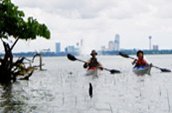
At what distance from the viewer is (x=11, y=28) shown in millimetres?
50750

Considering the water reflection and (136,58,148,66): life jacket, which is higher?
(136,58,148,66): life jacket

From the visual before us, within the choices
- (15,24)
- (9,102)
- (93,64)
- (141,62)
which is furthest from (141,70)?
(9,102)

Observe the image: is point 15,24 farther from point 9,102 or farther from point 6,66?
point 9,102

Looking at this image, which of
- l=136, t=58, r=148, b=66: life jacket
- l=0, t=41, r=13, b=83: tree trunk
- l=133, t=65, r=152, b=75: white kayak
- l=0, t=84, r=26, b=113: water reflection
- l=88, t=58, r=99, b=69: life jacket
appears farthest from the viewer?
l=88, t=58, r=99, b=69: life jacket

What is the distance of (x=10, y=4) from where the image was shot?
50094 mm

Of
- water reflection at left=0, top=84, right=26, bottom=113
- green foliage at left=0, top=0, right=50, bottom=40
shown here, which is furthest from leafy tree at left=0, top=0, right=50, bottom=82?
water reflection at left=0, top=84, right=26, bottom=113

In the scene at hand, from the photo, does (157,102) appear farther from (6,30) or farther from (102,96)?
(6,30)

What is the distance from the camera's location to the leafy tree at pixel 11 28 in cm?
4994

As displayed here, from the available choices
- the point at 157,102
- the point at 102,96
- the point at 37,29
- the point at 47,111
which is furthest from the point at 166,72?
the point at 47,111

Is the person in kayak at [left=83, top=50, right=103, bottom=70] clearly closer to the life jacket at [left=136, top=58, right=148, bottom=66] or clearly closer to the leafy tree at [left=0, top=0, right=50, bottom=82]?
the life jacket at [left=136, top=58, right=148, bottom=66]

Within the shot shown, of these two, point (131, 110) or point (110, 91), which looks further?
point (110, 91)

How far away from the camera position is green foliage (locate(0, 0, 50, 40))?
5019cm

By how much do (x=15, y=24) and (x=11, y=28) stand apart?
0.54 m

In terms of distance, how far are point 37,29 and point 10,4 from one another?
369 centimetres
